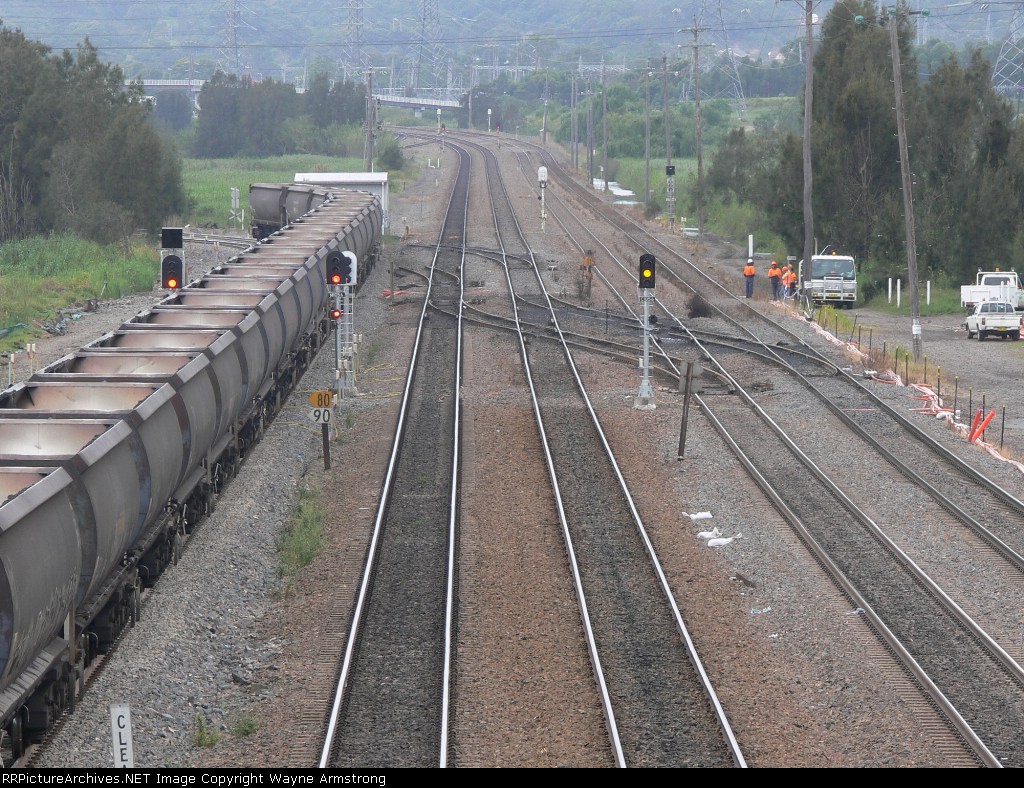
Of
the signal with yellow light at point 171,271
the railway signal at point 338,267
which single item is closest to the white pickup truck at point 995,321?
the railway signal at point 338,267

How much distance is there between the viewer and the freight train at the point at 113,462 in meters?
9.48

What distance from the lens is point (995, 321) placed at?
3447 centimetres

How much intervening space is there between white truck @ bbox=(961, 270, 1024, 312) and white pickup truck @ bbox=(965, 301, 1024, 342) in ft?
9.57

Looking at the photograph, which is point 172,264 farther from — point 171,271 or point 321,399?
point 321,399

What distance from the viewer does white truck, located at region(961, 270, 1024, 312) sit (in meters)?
37.9

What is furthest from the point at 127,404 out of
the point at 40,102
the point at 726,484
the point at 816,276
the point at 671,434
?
the point at 40,102

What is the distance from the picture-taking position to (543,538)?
16.2 meters

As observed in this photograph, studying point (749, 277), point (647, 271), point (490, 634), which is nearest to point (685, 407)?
point (647, 271)

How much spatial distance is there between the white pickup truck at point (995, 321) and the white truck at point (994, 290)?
2.92 m

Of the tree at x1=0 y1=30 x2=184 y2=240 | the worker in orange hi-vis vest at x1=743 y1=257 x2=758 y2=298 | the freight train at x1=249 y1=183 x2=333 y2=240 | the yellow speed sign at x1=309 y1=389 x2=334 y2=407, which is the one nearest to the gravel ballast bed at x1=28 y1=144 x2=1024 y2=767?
the yellow speed sign at x1=309 y1=389 x2=334 y2=407

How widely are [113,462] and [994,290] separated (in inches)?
1267
